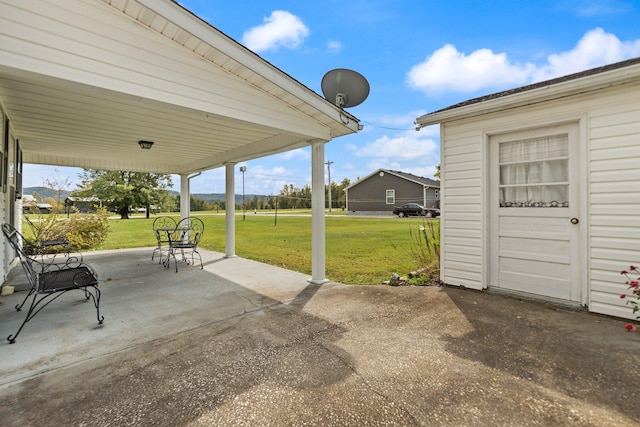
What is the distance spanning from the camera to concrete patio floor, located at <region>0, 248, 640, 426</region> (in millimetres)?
1780

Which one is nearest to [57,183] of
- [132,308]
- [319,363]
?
[132,308]

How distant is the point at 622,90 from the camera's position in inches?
124

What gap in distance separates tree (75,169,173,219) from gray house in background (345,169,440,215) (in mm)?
17720

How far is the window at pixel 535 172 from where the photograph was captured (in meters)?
3.67

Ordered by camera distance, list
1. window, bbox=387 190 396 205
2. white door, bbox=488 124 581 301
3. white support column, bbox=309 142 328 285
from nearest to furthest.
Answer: white door, bbox=488 124 581 301
white support column, bbox=309 142 328 285
window, bbox=387 190 396 205

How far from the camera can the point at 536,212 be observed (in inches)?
150

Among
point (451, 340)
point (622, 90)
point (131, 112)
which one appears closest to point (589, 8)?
point (622, 90)

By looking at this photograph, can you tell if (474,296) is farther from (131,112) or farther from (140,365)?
(131,112)

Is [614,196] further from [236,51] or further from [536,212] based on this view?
[236,51]

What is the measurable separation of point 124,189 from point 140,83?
2558 centimetres

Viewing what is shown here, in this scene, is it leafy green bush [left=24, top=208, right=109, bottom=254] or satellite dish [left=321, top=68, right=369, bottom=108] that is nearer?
satellite dish [left=321, top=68, right=369, bottom=108]

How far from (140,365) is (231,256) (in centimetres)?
489

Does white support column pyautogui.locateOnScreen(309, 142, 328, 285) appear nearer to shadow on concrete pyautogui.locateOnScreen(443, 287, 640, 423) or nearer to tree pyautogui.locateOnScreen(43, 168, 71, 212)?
shadow on concrete pyautogui.locateOnScreen(443, 287, 640, 423)

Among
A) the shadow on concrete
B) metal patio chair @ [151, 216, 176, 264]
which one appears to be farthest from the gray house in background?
the shadow on concrete
